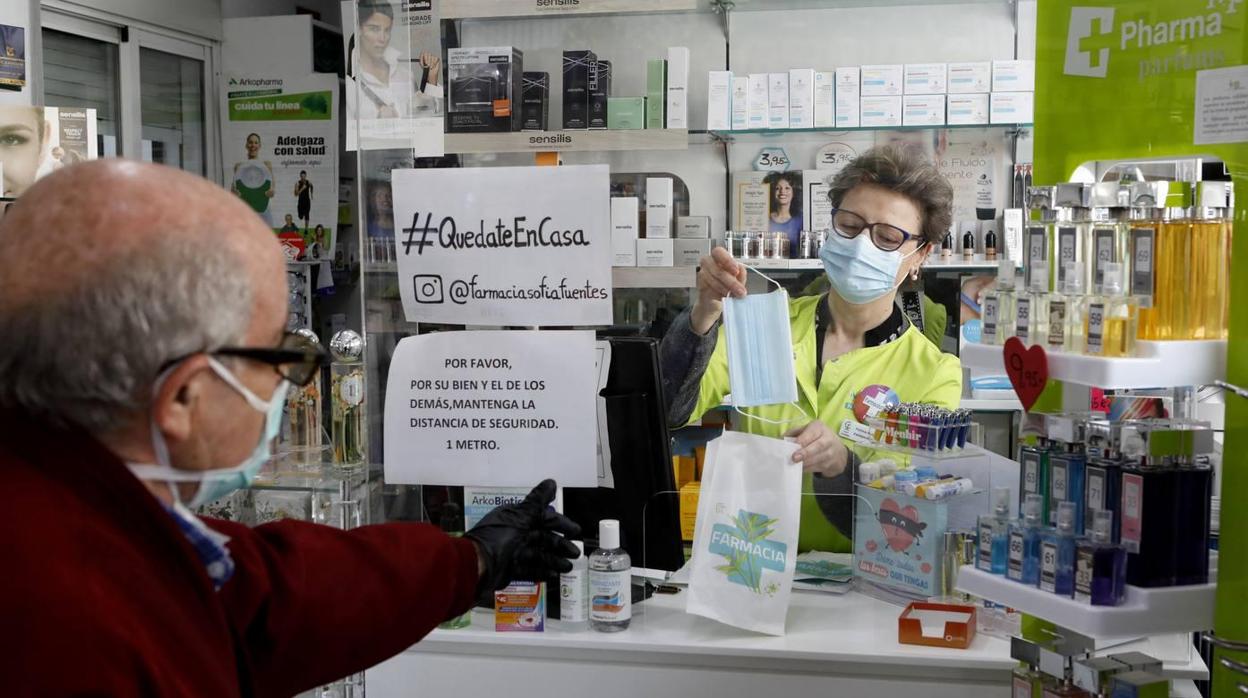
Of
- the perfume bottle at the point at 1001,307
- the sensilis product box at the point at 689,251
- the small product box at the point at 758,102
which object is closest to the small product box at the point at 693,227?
the sensilis product box at the point at 689,251

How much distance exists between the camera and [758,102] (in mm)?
4766

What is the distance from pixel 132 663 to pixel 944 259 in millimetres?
4088

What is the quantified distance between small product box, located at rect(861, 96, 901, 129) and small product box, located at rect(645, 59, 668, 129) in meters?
1.14

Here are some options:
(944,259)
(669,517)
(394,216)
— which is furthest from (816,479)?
(944,259)

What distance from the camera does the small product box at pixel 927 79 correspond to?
15.4 feet

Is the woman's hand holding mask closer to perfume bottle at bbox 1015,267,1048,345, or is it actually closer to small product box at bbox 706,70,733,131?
perfume bottle at bbox 1015,267,1048,345

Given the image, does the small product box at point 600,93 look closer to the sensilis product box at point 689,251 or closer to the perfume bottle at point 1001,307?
the sensilis product box at point 689,251

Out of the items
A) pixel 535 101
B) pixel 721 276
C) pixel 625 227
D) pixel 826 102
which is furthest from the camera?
pixel 826 102

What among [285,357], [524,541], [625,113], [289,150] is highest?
[289,150]

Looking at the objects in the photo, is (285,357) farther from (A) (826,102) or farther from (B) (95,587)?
(A) (826,102)

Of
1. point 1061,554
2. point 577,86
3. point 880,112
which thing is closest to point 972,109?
point 880,112

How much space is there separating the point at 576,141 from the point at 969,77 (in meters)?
1.97

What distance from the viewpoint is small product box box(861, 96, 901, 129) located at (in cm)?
472

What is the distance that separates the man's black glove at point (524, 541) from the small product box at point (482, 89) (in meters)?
1.43
